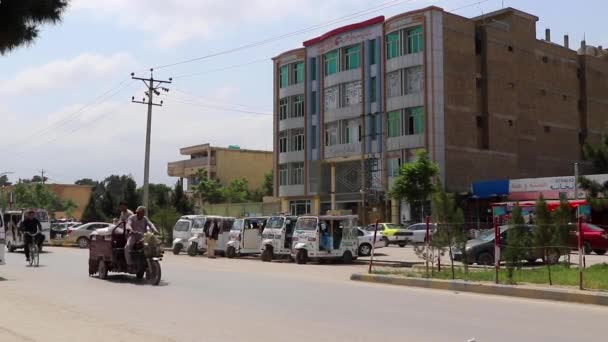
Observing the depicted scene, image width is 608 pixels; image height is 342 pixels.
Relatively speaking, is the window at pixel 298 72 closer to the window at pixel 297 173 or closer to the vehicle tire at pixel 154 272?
the window at pixel 297 173

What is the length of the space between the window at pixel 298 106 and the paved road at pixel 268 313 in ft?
166

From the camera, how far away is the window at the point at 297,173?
67188mm

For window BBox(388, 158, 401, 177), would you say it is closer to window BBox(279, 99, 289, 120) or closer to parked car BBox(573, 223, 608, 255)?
window BBox(279, 99, 289, 120)

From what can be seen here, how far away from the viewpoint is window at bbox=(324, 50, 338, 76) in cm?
6346

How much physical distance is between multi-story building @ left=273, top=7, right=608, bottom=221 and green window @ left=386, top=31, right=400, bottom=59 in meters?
0.08

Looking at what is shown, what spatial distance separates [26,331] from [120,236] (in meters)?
8.01

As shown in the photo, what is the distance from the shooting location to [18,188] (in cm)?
9719

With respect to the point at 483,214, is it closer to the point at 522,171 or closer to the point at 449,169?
the point at 449,169

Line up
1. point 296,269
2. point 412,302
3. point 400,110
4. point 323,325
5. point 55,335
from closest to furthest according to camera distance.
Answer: point 55,335, point 323,325, point 412,302, point 296,269, point 400,110

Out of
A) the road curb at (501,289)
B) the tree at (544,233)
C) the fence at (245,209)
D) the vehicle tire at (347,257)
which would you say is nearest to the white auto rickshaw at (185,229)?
the vehicle tire at (347,257)

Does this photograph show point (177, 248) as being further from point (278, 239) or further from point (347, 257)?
point (347, 257)

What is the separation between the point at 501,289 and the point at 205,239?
19303mm

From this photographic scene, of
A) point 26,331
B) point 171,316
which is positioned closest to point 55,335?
point 26,331

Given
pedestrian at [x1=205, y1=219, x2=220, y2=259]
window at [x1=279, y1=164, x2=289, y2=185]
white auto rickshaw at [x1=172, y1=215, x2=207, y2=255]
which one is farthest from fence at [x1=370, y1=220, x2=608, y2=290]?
window at [x1=279, y1=164, x2=289, y2=185]
